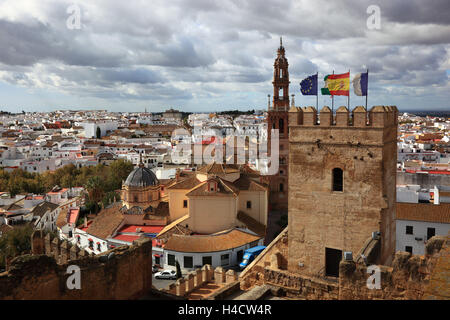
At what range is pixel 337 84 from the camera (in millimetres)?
13734

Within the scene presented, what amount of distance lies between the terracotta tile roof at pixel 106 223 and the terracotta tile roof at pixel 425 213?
2104cm

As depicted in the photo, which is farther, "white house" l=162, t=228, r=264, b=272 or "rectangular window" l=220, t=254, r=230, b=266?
"rectangular window" l=220, t=254, r=230, b=266

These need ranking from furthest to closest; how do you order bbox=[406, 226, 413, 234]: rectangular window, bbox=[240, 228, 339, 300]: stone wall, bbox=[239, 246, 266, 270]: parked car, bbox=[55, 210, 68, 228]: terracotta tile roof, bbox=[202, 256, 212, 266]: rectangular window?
bbox=[55, 210, 68, 228]: terracotta tile roof → bbox=[202, 256, 212, 266]: rectangular window → bbox=[406, 226, 413, 234]: rectangular window → bbox=[239, 246, 266, 270]: parked car → bbox=[240, 228, 339, 300]: stone wall

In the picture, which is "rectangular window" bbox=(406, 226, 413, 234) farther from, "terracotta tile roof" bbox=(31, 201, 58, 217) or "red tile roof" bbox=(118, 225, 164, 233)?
"terracotta tile roof" bbox=(31, 201, 58, 217)

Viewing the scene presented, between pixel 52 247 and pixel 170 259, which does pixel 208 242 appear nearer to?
pixel 170 259

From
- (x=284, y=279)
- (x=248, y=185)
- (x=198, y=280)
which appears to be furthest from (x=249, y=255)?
(x=284, y=279)

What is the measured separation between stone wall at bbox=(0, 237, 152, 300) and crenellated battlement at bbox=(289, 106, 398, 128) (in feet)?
21.7

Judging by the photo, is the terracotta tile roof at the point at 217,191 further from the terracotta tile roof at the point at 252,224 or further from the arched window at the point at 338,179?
the arched window at the point at 338,179

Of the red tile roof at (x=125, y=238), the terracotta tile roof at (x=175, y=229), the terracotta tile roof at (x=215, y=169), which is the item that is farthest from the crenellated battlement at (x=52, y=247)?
the terracotta tile roof at (x=215, y=169)

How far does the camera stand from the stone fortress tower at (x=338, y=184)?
40.4 ft

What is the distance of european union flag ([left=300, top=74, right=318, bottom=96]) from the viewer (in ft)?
49.3

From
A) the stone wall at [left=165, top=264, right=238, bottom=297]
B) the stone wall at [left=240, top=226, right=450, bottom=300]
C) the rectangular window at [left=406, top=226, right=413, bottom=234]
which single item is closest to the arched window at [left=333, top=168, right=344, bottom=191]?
the stone wall at [left=240, top=226, right=450, bottom=300]
